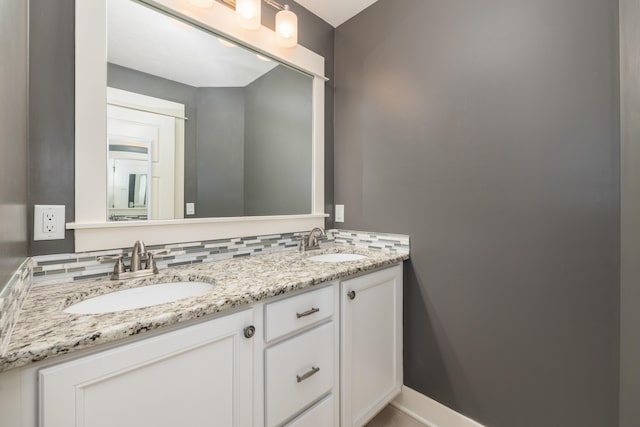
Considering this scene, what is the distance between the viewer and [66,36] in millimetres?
983

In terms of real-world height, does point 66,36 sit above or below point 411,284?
above

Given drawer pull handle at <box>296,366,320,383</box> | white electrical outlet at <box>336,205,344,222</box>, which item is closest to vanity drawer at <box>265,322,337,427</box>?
drawer pull handle at <box>296,366,320,383</box>

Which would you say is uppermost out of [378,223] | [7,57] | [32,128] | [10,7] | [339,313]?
[10,7]

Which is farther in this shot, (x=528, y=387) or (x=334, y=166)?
(x=334, y=166)

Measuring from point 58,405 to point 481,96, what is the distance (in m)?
1.80

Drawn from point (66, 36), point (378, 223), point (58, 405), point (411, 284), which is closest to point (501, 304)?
point (411, 284)

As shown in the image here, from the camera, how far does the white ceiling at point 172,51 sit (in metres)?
1.10

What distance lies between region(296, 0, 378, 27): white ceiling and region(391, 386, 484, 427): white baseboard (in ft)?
7.88

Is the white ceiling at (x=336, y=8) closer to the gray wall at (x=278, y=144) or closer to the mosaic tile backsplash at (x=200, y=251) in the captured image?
the gray wall at (x=278, y=144)

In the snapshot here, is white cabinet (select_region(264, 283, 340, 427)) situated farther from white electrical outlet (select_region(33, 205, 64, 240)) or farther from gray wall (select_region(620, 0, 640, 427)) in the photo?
gray wall (select_region(620, 0, 640, 427))

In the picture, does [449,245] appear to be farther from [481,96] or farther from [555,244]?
[481,96]

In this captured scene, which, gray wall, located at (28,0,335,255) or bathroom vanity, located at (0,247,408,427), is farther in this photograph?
gray wall, located at (28,0,335,255)

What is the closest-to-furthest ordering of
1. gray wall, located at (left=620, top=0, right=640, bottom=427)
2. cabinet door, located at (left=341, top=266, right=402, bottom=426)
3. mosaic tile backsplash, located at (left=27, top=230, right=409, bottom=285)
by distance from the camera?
1. gray wall, located at (left=620, top=0, right=640, bottom=427)
2. mosaic tile backsplash, located at (left=27, top=230, right=409, bottom=285)
3. cabinet door, located at (left=341, top=266, right=402, bottom=426)

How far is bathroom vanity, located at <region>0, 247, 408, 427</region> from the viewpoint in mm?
572
